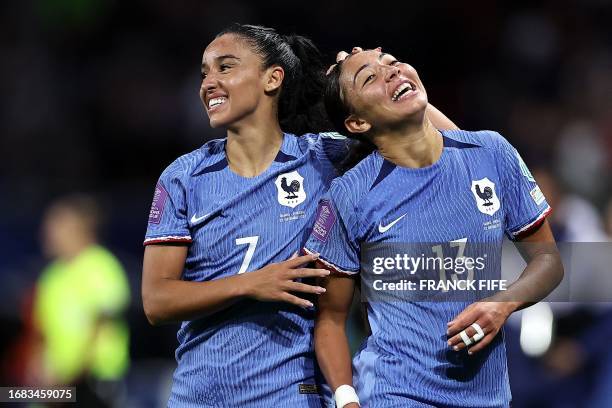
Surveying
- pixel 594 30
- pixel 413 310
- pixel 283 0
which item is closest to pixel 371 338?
pixel 413 310

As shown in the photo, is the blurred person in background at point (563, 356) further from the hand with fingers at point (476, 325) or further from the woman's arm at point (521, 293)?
the hand with fingers at point (476, 325)

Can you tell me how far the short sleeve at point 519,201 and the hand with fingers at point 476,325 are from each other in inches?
11.4

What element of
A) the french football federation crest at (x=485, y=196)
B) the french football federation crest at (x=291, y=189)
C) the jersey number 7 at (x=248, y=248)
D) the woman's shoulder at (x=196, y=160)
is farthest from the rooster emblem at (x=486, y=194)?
the woman's shoulder at (x=196, y=160)

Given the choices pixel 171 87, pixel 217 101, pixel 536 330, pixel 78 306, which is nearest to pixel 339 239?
pixel 217 101

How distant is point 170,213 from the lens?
304 cm

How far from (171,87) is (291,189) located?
170 inches

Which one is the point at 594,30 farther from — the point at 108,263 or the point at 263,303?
the point at 263,303

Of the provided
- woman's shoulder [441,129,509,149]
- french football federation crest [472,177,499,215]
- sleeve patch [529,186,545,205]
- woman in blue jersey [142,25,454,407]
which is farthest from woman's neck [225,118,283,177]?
sleeve patch [529,186,545,205]

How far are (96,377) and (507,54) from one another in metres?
3.93

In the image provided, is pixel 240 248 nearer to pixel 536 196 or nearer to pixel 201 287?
pixel 201 287

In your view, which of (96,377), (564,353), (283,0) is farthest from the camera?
(283,0)

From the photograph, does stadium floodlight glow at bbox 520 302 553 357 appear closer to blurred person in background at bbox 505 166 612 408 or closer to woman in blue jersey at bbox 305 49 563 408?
blurred person in background at bbox 505 166 612 408

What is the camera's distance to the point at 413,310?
8.95ft

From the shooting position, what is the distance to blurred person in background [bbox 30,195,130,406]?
5449mm
